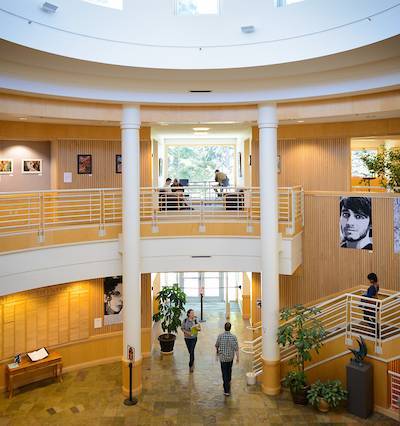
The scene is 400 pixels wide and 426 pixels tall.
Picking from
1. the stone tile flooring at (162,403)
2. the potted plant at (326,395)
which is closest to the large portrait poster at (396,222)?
the potted plant at (326,395)

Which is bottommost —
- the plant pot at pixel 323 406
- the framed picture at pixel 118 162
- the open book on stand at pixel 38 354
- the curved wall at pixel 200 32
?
the plant pot at pixel 323 406

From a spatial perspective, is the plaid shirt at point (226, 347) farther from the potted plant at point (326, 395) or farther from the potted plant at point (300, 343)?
the potted plant at point (326, 395)

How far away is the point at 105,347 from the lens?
1266cm

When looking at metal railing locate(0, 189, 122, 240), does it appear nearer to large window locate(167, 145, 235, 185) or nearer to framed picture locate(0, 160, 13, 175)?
framed picture locate(0, 160, 13, 175)

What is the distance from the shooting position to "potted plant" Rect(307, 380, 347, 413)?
9.29 metres

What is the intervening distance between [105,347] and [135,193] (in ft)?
16.2

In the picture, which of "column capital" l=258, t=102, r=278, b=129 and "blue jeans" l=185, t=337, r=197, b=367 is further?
"blue jeans" l=185, t=337, r=197, b=367

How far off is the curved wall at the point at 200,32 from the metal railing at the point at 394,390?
252 inches

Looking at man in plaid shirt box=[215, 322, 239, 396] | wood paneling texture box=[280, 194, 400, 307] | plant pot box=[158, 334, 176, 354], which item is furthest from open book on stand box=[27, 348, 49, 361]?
wood paneling texture box=[280, 194, 400, 307]

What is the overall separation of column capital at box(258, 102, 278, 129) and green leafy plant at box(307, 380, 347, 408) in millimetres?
5757

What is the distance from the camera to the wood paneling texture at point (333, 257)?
36.5ft

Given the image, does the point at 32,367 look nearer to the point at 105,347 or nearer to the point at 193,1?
the point at 105,347

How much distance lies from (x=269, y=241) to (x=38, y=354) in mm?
6312

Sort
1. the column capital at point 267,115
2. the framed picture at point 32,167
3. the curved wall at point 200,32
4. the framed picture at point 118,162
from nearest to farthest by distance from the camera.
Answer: the curved wall at point 200,32
the column capital at point 267,115
the framed picture at point 32,167
the framed picture at point 118,162
